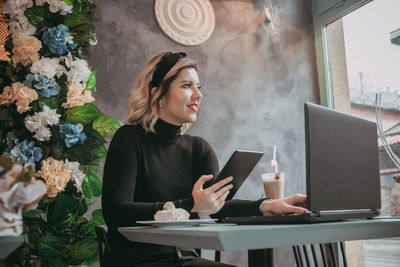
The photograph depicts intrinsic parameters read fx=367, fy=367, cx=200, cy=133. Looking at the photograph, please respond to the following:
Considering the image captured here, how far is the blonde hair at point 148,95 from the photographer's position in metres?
1.82

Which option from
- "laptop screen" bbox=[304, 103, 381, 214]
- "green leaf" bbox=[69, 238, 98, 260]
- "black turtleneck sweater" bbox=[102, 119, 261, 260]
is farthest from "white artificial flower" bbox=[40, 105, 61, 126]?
"laptop screen" bbox=[304, 103, 381, 214]

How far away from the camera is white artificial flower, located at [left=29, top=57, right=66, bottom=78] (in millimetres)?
2033

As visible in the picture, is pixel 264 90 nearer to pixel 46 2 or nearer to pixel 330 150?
pixel 46 2

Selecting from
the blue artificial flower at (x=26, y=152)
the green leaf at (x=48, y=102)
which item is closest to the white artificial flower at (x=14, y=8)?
the green leaf at (x=48, y=102)

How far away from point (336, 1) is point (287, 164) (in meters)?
1.50

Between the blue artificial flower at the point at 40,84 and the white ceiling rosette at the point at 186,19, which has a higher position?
the white ceiling rosette at the point at 186,19

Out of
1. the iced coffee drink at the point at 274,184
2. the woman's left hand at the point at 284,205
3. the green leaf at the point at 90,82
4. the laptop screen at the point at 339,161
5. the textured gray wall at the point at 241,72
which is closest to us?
the laptop screen at the point at 339,161

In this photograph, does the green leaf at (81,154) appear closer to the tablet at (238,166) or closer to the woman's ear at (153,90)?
the woman's ear at (153,90)

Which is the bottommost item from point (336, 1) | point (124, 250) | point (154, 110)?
point (124, 250)

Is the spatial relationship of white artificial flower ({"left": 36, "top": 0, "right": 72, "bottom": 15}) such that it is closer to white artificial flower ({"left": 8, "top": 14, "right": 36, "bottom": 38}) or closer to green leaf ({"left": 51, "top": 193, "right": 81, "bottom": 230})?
white artificial flower ({"left": 8, "top": 14, "right": 36, "bottom": 38})

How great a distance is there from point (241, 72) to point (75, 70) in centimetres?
149

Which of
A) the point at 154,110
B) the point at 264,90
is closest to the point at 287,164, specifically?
the point at 264,90

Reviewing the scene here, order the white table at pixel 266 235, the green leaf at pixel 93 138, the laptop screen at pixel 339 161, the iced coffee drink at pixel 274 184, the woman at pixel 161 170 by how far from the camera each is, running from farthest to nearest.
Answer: the green leaf at pixel 93 138, the iced coffee drink at pixel 274 184, the woman at pixel 161 170, the laptop screen at pixel 339 161, the white table at pixel 266 235

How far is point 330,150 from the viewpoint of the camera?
0.96 meters
